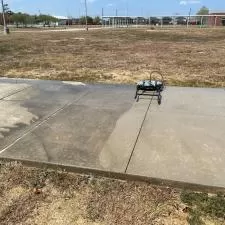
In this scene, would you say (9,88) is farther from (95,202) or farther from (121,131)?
(95,202)

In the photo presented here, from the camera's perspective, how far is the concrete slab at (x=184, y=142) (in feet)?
10.8

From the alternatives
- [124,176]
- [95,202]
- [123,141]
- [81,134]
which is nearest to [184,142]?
[123,141]

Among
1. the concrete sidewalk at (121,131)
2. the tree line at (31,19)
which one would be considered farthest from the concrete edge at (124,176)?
the tree line at (31,19)

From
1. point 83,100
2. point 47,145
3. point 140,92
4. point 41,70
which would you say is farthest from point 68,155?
point 41,70

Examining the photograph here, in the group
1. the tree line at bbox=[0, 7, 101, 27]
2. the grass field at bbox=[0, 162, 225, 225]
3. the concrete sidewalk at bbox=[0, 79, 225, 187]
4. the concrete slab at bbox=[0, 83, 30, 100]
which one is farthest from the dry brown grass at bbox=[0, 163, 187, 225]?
the tree line at bbox=[0, 7, 101, 27]

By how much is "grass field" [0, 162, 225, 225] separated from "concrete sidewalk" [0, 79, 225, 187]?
0.20 meters

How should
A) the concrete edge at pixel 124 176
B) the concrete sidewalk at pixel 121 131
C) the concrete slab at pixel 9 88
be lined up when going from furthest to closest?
the concrete slab at pixel 9 88
the concrete sidewalk at pixel 121 131
the concrete edge at pixel 124 176

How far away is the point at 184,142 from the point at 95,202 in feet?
4.92

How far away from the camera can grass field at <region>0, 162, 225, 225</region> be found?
273cm

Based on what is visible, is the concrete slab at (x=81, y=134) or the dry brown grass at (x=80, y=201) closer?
the dry brown grass at (x=80, y=201)

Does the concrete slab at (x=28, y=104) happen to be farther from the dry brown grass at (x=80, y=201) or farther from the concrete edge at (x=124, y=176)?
the dry brown grass at (x=80, y=201)

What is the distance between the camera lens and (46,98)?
593cm

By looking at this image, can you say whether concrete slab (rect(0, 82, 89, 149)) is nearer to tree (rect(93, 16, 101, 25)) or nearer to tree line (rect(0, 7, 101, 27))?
tree line (rect(0, 7, 101, 27))

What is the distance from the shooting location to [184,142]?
A: 155 inches
